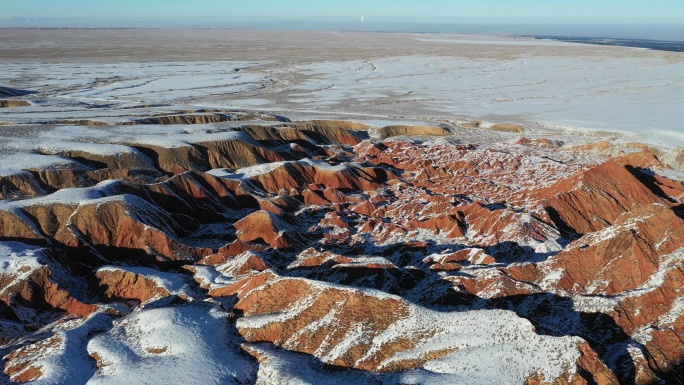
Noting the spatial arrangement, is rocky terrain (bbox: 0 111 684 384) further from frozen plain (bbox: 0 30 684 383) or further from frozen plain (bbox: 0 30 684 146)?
frozen plain (bbox: 0 30 684 146)

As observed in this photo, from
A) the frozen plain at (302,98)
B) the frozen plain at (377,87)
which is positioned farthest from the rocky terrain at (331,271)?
the frozen plain at (377,87)

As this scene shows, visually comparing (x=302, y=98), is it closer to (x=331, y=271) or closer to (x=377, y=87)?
(x=377, y=87)

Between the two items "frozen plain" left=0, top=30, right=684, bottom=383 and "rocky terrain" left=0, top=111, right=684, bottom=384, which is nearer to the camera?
"rocky terrain" left=0, top=111, right=684, bottom=384

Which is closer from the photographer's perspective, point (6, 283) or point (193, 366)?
point (193, 366)

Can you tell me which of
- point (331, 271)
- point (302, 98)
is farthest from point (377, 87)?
point (331, 271)

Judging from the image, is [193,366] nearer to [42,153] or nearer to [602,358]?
[602,358]

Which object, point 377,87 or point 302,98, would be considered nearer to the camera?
point 302,98

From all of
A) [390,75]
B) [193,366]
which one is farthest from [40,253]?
[390,75]

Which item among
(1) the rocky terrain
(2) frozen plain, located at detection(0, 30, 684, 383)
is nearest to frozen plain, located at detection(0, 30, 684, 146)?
(2) frozen plain, located at detection(0, 30, 684, 383)
